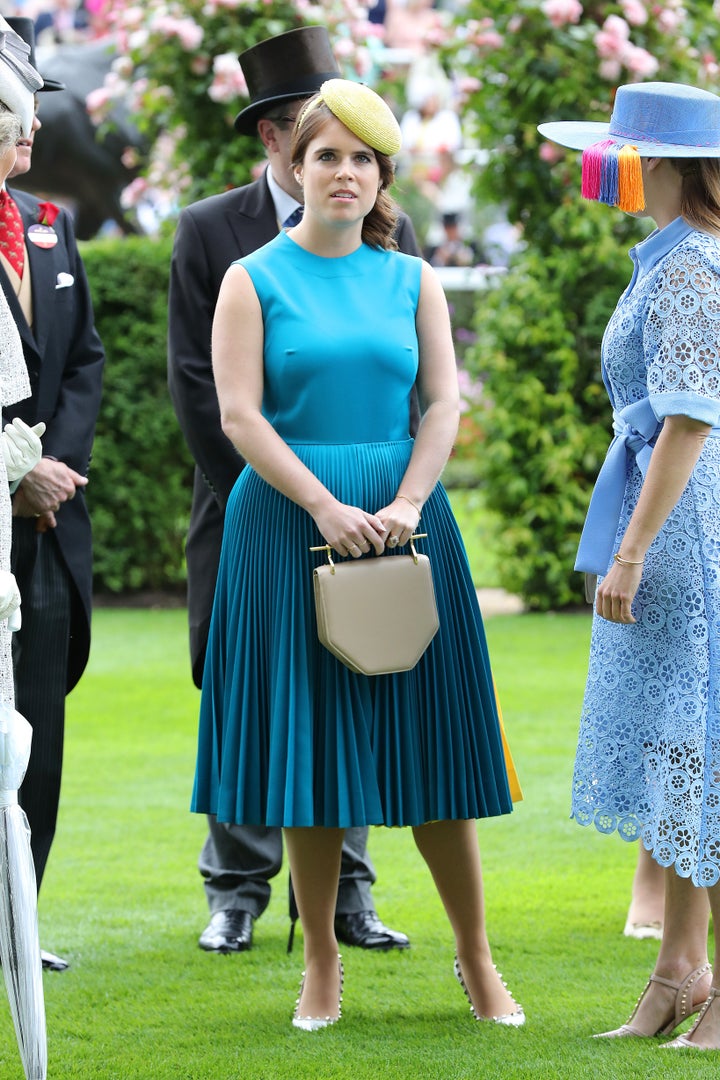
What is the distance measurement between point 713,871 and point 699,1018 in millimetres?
358

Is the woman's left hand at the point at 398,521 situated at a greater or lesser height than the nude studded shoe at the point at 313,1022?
greater

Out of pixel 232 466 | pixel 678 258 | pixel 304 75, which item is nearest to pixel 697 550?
pixel 678 258

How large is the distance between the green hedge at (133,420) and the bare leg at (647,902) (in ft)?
21.7

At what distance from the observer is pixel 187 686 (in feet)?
27.0

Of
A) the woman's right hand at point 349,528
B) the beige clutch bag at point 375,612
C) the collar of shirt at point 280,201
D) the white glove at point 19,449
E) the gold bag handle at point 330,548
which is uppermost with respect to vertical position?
the collar of shirt at point 280,201

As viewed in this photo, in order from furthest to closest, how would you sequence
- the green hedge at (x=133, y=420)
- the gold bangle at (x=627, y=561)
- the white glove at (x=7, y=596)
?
the green hedge at (x=133, y=420)
the gold bangle at (x=627, y=561)
the white glove at (x=7, y=596)

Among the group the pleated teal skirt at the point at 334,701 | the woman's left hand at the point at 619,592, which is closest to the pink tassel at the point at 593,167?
the pleated teal skirt at the point at 334,701

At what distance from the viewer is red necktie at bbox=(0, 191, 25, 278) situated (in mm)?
3881

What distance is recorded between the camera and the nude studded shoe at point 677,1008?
3.35m

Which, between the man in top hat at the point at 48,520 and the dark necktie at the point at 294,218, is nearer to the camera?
the man in top hat at the point at 48,520

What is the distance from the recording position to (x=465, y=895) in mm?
3467

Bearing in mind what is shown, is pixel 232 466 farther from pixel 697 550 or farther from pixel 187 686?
pixel 187 686

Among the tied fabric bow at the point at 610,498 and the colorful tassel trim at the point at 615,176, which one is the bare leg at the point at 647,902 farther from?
the colorful tassel trim at the point at 615,176

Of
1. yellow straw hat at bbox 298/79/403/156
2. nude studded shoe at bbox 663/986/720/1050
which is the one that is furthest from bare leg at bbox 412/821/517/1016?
yellow straw hat at bbox 298/79/403/156
